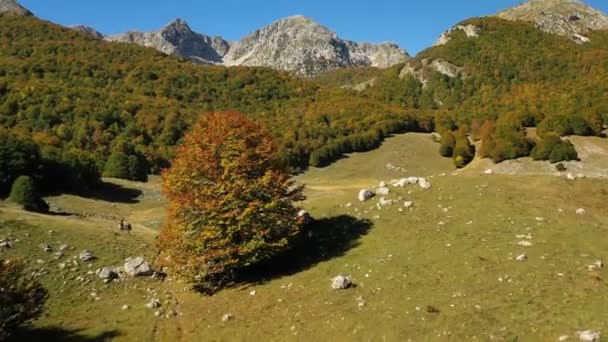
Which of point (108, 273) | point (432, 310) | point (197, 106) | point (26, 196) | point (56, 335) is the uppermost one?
point (197, 106)

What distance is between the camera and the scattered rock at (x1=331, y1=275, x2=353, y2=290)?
86.2 feet

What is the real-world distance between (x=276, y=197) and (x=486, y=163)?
199 feet

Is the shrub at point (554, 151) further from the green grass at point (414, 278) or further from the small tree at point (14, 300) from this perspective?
the small tree at point (14, 300)

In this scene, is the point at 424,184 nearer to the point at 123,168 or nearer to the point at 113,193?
the point at 113,193

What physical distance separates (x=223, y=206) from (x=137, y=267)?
728cm

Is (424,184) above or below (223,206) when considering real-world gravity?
above

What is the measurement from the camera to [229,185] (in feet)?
99.9

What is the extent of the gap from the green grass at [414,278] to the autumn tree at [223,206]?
1858mm

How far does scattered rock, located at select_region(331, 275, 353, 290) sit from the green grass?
528 millimetres

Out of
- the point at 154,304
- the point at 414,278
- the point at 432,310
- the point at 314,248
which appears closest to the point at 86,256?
the point at 154,304

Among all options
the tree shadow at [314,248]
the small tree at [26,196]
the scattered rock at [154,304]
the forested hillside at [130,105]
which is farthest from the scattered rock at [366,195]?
the forested hillside at [130,105]

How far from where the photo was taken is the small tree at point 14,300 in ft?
72.9

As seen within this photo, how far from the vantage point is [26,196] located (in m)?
44.4

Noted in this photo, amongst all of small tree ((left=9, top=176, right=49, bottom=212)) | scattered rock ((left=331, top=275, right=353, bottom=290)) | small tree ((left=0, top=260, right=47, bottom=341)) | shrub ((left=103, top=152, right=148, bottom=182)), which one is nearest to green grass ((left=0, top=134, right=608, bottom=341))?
scattered rock ((left=331, top=275, right=353, bottom=290))
